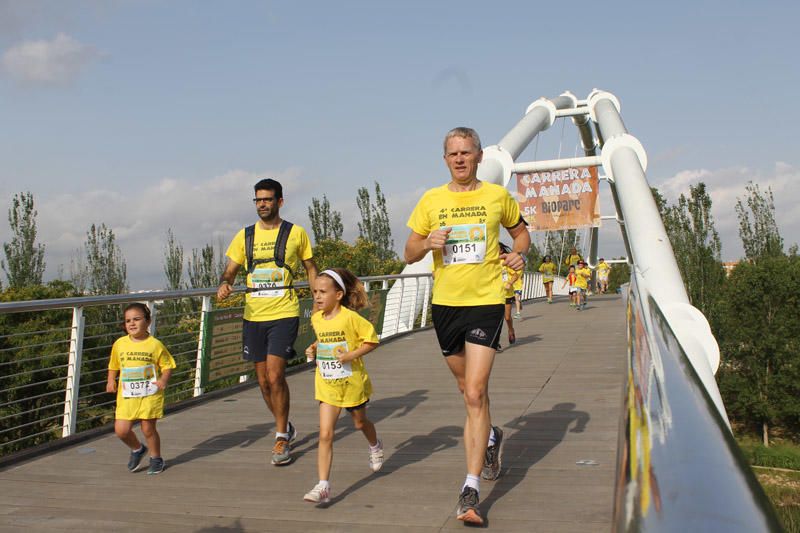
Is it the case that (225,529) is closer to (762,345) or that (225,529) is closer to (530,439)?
(530,439)

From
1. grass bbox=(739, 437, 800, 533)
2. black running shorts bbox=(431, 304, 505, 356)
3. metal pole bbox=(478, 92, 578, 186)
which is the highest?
metal pole bbox=(478, 92, 578, 186)

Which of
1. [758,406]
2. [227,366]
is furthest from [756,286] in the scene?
[227,366]

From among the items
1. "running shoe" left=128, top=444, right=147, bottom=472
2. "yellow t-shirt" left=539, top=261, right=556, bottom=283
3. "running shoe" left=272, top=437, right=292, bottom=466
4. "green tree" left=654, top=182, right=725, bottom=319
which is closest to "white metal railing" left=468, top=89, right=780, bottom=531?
"running shoe" left=272, top=437, right=292, bottom=466

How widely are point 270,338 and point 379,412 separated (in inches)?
90.4

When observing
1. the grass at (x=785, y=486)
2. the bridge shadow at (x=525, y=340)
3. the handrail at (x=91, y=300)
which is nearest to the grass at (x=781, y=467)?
the grass at (x=785, y=486)

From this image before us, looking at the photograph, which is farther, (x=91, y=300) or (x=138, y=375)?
(x=91, y=300)

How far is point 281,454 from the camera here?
5871 mm

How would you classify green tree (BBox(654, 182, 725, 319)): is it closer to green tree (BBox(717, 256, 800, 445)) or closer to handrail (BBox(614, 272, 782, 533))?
green tree (BBox(717, 256, 800, 445))

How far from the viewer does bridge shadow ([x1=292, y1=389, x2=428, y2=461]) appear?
673cm

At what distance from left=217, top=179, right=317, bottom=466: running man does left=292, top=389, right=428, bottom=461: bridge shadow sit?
0.54m

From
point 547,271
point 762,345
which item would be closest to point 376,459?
point 547,271

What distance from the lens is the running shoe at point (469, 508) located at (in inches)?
163

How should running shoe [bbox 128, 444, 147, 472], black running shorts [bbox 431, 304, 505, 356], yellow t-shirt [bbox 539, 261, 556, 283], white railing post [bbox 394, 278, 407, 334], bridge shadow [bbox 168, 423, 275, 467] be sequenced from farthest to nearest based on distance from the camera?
yellow t-shirt [bbox 539, 261, 556, 283], white railing post [bbox 394, 278, 407, 334], bridge shadow [bbox 168, 423, 275, 467], running shoe [bbox 128, 444, 147, 472], black running shorts [bbox 431, 304, 505, 356]

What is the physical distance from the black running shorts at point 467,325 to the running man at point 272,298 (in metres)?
1.69
